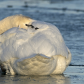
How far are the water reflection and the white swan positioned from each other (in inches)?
6.2

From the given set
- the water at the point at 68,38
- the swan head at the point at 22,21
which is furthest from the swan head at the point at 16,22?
the water at the point at 68,38

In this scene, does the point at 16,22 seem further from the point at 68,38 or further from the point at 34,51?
the point at 68,38

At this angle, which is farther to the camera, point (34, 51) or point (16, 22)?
point (16, 22)

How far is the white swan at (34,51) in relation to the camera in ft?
19.3

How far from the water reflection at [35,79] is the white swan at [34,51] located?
6.2 inches

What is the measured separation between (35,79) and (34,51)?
53cm

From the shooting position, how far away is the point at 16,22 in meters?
7.44

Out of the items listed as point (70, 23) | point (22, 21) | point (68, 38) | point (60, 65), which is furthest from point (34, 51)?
point (70, 23)

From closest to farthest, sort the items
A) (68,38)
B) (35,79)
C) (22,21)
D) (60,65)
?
(35,79)
(60,65)
(22,21)
(68,38)

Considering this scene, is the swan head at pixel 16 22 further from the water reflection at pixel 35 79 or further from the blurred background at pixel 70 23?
the water reflection at pixel 35 79

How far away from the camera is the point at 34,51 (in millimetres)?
5934

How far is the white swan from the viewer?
588 cm

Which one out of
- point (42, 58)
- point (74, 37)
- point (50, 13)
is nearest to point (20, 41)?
point (42, 58)

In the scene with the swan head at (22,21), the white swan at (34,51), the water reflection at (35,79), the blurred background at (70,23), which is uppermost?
the swan head at (22,21)
